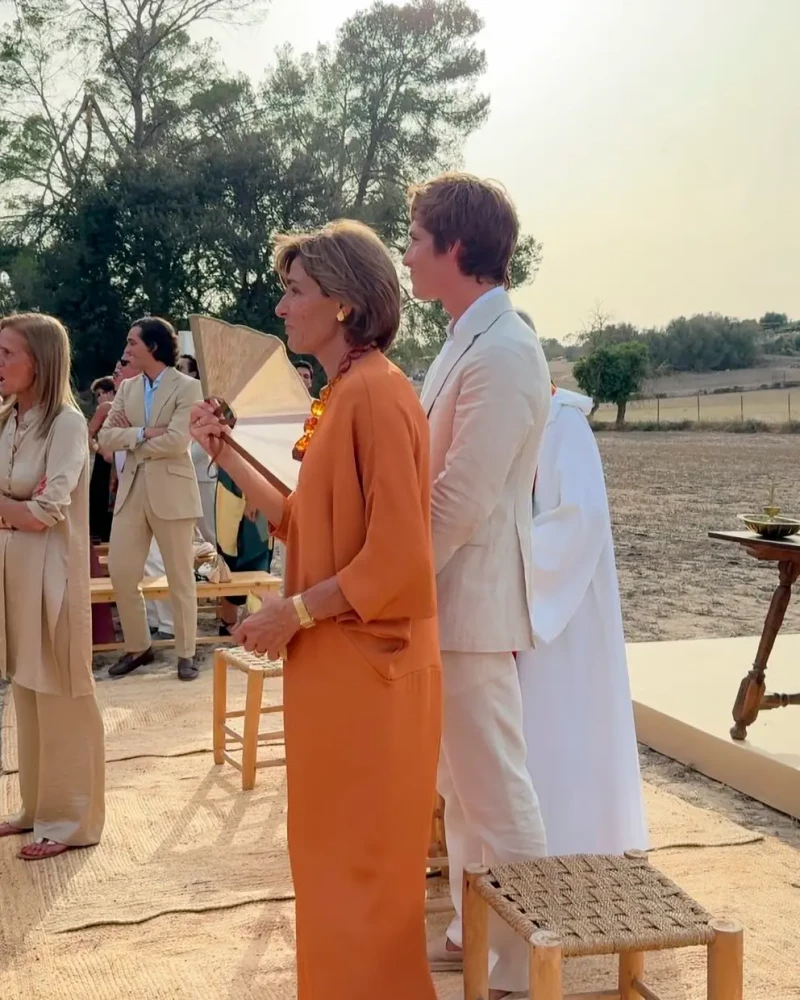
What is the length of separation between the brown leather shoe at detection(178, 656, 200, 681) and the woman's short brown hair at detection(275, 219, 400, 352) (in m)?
4.52

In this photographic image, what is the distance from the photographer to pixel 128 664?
6605 mm

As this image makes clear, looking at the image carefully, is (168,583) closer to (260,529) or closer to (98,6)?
(260,529)

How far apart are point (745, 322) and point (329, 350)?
40660 mm

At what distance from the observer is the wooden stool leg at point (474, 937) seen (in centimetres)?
225

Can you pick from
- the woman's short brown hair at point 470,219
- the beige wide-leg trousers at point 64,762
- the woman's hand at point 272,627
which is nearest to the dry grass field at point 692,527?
the beige wide-leg trousers at point 64,762

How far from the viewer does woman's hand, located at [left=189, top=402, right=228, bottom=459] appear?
7.54 ft

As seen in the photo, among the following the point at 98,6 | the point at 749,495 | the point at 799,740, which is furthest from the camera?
the point at 98,6

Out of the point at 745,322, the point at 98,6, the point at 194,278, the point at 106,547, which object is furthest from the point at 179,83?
the point at 745,322

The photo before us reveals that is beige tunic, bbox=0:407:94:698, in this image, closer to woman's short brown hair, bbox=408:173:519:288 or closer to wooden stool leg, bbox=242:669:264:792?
wooden stool leg, bbox=242:669:264:792

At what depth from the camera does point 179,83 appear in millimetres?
21828

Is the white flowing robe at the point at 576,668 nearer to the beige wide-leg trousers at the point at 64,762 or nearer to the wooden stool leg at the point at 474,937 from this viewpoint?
the wooden stool leg at the point at 474,937

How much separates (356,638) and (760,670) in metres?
2.80

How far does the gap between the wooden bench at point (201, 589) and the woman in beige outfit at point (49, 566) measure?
2.85 meters

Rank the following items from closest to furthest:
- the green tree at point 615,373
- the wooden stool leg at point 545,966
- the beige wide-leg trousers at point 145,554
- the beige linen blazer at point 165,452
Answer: the wooden stool leg at point 545,966 < the beige linen blazer at point 165,452 < the beige wide-leg trousers at point 145,554 < the green tree at point 615,373
